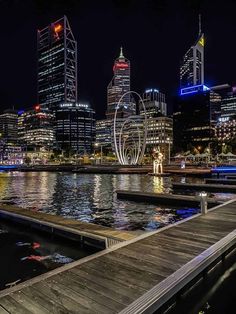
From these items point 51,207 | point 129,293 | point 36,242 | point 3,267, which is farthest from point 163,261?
point 51,207

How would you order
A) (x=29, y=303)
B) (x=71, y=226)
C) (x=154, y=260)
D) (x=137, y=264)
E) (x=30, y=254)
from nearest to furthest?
(x=29, y=303) → (x=137, y=264) → (x=154, y=260) → (x=30, y=254) → (x=71, y=226)

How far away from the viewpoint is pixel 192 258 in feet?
22.9

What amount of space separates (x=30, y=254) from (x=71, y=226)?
73.0 inches

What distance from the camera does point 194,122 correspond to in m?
189

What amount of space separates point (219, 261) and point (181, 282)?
3009 mm

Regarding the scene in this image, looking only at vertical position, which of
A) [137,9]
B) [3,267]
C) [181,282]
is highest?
[137,9]

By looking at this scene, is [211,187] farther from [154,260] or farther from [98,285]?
[98,285]

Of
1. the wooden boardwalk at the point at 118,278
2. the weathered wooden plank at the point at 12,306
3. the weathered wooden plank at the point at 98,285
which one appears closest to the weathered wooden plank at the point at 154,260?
the wooden boardwalk at the point at 118,278

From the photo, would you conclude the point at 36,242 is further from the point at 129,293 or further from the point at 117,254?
the point at 129,293

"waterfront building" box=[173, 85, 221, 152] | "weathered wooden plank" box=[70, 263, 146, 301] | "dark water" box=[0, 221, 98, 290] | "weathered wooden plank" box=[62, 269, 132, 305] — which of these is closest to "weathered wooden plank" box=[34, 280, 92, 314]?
"weathered wooden plank" box=[62, 269, 132, 305]

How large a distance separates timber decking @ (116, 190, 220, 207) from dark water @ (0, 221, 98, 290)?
27.8 ft

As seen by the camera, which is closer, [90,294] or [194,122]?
[90,294]

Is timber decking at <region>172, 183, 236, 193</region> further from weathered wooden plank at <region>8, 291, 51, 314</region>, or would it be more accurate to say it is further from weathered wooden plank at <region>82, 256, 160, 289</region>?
weathered wooden plank at <region>8, 291, 51, 314</region>

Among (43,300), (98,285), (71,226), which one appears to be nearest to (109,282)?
(98,285)
